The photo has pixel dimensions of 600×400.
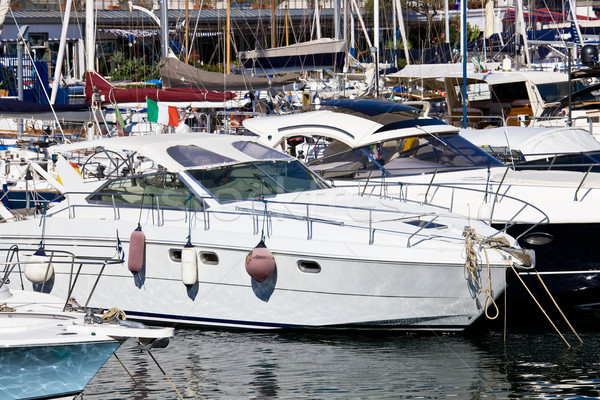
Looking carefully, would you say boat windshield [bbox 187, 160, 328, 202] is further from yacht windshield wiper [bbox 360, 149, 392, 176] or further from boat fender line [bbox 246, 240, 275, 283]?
yacht windshield wiper [bbox 360, 149, 392, 176]

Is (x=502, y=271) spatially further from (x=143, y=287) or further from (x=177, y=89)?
(x=177, y=89)

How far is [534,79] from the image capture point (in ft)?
64.4

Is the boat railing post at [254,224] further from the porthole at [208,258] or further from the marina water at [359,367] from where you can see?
the marina water at [359,367]

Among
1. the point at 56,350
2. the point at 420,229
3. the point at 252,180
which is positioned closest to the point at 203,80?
the point at 252,180

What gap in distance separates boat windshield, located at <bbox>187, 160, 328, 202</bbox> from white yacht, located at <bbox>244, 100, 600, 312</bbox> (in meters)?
1.27

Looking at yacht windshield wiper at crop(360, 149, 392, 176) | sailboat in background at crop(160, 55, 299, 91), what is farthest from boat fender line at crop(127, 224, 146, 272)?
sailboat in background at crop(160, 55, 299, 91)

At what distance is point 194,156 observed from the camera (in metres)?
10.6

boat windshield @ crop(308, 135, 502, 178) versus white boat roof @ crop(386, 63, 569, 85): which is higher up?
white boat roof @ crop(386, 63, 569, 85)

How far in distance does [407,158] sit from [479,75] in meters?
7.40

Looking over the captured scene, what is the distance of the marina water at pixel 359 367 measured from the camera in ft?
26.0

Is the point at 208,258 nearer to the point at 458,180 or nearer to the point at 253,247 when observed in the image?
the point at 253,247

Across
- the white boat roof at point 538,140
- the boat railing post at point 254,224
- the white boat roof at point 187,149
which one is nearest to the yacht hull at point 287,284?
the boat railing post at point 254,224

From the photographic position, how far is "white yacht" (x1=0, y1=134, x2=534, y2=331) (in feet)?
30.0

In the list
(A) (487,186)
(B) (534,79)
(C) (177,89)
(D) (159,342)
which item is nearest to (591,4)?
(B) (534,79)
